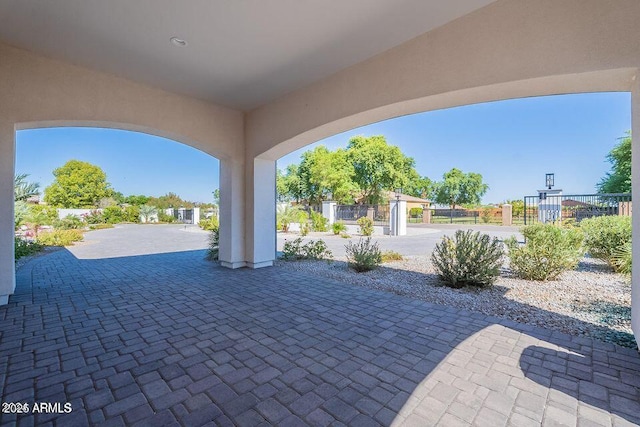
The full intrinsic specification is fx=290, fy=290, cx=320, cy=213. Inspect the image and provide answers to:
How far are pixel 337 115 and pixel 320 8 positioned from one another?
165cm

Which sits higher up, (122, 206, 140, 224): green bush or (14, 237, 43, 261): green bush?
(122, 206, 140, 224): green bush

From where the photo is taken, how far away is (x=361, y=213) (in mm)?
18766

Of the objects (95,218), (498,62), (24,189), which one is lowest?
(95,218)

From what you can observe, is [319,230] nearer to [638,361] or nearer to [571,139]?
[638,361]

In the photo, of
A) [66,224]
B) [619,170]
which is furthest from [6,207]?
[619,170]

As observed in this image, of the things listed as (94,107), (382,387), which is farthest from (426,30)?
(94,107)

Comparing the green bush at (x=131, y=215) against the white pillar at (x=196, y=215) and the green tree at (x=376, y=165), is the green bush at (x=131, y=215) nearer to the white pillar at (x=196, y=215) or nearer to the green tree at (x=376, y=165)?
the white pillar at (x=196, y=215)

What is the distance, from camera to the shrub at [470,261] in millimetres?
4918

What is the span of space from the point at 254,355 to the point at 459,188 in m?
41.0

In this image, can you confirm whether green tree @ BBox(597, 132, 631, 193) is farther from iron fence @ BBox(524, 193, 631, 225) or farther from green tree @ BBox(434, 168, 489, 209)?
green tree @ BBox(434, 168, 489, 209)

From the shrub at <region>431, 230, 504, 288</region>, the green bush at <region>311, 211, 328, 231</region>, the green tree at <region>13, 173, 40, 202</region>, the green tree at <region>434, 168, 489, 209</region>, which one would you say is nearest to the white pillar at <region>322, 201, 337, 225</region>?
the green bush at <region>311, 211, 328, 231</region>

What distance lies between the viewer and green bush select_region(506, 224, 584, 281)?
5387 millimetres

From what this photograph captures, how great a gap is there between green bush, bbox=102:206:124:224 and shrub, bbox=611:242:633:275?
2815cm

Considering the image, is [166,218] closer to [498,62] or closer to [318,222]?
[318,222]
